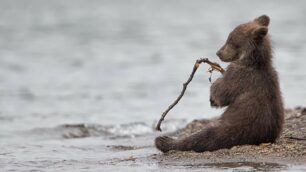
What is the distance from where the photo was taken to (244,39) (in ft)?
31.1

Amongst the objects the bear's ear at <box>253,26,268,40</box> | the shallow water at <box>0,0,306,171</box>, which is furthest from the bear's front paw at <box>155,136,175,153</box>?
the bear's ear at <box>253,26,268,40</box>

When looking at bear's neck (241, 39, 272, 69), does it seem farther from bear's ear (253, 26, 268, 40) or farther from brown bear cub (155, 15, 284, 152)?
bear's ear (253, 26, 268, 40)

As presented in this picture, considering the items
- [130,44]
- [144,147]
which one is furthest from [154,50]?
[144,147]

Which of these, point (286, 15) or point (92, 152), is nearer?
point (92, 152)

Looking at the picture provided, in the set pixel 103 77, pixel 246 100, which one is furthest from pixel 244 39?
pixel 103 77

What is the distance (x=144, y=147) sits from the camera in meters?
11.6

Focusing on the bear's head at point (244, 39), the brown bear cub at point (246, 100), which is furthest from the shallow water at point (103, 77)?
the bear's head at point (244, 39)

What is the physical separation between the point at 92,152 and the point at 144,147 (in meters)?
0.75

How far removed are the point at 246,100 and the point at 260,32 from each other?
0.79 metres

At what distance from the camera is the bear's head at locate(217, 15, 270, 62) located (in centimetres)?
932

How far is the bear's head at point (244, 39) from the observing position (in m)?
9.32

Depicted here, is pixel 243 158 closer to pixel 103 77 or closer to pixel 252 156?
pixel 252 156

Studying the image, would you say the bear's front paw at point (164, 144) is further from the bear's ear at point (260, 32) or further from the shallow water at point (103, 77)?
the bear's ear at point (260, 32)

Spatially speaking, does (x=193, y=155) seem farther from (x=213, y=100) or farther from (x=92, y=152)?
(x=92, y=152)
